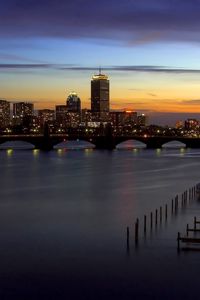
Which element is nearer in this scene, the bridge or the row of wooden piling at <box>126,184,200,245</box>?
the row of wooden piling at <box>126,184,200,245</box>

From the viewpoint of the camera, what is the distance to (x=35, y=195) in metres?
52.0

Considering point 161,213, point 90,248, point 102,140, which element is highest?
point 161,213

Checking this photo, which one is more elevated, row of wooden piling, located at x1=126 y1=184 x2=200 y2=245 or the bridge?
row of wooden piling, located at x1=126 y1=184 x2=200 y2=245

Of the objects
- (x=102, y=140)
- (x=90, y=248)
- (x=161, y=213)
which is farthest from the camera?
(x=102, y=140)

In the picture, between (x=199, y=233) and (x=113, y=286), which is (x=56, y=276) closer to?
(x=113, y=286)

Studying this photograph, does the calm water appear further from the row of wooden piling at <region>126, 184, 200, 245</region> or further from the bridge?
the bridge

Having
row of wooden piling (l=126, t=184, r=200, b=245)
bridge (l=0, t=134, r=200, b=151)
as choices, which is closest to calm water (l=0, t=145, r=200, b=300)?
row of wooden piling (l=126, t=184, r=200, b=245)

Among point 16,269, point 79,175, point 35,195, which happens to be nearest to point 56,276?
point 16,269

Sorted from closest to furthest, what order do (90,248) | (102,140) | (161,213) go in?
(90,248) < (161,213) < (102,140)

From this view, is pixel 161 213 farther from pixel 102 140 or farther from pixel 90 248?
pixel 102 140

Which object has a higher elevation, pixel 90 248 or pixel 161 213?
pixel 161 213

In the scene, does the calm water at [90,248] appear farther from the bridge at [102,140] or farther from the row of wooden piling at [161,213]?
the bridge at [102,140]

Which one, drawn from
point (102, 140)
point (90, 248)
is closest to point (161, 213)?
point (90, 248)

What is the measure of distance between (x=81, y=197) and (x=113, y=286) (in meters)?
27.1
